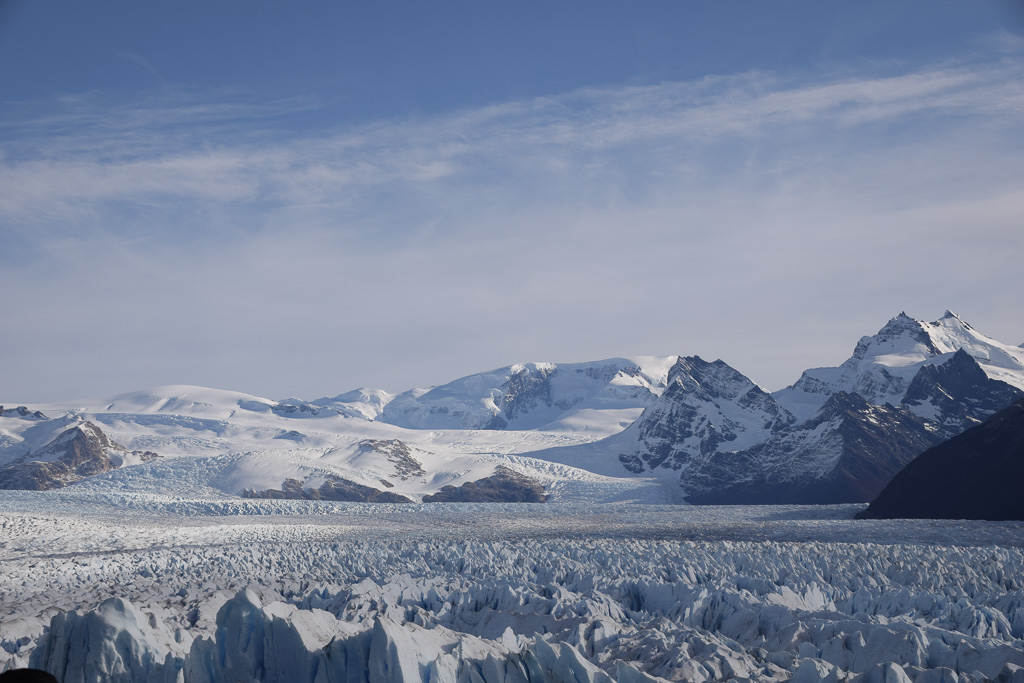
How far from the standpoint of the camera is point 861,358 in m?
166

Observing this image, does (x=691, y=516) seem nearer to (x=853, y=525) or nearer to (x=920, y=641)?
(x=853, y=525)

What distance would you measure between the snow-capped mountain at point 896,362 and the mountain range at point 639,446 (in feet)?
1.23

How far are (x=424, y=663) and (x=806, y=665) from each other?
583cm

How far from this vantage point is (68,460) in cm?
10856

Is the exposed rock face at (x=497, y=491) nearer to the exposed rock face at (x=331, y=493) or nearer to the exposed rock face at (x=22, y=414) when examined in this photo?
the exposed rock face at (x=331, y=493)

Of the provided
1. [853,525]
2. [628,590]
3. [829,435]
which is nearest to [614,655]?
[628,590]

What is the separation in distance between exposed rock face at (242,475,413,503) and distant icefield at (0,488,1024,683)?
39.7 m

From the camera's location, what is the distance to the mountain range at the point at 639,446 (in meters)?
91.5

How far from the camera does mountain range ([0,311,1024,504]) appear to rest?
3602 inches

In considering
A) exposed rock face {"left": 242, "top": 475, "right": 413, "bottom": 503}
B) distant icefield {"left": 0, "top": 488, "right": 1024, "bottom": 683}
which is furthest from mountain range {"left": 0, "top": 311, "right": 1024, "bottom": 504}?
distant icefield {"left": 0, "top": 488, "right": 1024, "bottom": 683}

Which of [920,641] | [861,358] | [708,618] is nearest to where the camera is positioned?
[920,641]

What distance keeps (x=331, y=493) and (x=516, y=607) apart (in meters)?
71.0

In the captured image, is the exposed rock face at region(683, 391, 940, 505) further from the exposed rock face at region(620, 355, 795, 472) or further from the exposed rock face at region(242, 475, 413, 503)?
the exposed rock face at region(242, 475, 413, 503)

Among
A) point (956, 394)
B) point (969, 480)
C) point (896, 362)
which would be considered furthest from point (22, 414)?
point (896, 362)
